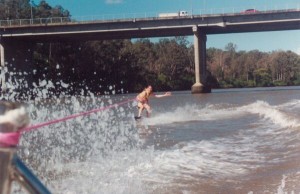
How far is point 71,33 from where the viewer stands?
59.5 meters

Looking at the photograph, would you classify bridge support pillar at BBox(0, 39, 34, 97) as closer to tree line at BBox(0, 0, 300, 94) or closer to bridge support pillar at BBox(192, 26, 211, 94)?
tree line at BBox(0, 0, 300, 94)

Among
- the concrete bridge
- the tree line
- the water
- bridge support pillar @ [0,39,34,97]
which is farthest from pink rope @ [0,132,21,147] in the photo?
the tree line

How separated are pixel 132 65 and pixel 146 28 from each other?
30.0 metres

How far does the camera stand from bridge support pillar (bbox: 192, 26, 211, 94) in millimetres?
58834

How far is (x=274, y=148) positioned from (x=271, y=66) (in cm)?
11415

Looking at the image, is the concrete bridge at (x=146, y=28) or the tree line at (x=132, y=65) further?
the tree line at (x=132, y=65)

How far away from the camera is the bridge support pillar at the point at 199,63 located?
58.8 metres

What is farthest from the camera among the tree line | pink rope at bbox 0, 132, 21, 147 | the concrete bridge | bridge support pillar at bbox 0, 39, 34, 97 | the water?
the tree line

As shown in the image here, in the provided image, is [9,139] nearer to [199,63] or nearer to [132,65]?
[199,63]

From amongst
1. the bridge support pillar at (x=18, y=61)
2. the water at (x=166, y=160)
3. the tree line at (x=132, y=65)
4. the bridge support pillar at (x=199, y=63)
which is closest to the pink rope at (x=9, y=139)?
the water at (x=166, y=160)

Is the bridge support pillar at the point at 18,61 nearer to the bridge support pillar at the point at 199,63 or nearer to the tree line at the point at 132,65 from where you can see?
the tree line at the point at 132,65

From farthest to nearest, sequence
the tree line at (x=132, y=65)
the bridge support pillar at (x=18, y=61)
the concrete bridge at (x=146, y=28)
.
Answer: the tree line at (x=132, y=65) → the bridge support pillar at (x=18, y=61) → the concrete bridge at (x=146, y=28)

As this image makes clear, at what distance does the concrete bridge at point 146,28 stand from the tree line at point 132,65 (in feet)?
32.3

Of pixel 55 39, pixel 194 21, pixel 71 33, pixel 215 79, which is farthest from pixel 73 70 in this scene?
pixel 215 79
